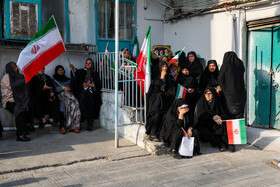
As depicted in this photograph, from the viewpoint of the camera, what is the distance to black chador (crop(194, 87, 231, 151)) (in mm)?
5547

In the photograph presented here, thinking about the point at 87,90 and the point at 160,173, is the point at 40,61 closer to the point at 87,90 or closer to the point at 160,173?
the point at 87,90

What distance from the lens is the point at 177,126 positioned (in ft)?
17.2

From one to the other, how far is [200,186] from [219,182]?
0.30 m

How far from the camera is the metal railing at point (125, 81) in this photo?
19.5 ft

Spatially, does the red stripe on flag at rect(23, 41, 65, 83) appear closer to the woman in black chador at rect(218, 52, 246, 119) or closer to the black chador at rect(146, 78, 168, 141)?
the black chador at rect(146, 78, 168, 141)

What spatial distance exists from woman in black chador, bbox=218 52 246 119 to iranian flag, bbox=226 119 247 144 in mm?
553

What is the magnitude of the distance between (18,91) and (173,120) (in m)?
3.03

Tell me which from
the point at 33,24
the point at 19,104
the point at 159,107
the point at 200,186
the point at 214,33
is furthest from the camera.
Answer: the point at 214,33

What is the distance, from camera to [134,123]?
5.91 m

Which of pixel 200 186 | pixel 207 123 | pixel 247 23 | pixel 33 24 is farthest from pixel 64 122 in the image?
pixel 247 23

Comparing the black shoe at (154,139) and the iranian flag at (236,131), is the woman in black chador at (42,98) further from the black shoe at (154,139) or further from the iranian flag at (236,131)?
the iranian flag at (236,131)

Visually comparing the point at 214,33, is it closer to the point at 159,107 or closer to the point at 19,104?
the point at 159,107

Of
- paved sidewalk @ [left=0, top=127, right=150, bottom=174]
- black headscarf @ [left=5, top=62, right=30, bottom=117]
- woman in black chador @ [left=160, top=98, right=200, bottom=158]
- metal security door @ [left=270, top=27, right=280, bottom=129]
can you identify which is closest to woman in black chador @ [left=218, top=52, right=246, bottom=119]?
metal security door @ [left=270, top=27, right=280, bottom=129]

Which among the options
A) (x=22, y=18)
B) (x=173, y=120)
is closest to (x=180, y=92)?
(x=173, y=120)
